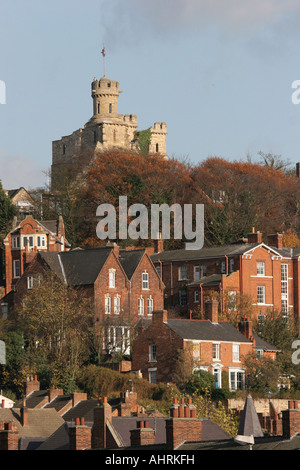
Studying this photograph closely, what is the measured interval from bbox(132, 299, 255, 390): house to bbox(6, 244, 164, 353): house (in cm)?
403

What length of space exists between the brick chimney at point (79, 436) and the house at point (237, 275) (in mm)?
40249

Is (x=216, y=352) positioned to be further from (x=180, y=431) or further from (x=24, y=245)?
→ (x=180, y=431)

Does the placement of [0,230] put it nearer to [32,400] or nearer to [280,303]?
[280,303]

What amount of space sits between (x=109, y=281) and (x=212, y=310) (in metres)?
8.19

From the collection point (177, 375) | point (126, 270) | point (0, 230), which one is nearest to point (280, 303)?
point (126, 270)

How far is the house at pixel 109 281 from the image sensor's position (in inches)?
3201

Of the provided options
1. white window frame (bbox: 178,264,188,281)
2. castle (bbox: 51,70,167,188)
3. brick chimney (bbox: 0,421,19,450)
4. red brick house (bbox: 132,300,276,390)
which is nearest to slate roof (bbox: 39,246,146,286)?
white window frame (bbox: 178,264,188,281)

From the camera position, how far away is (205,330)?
7594 cm

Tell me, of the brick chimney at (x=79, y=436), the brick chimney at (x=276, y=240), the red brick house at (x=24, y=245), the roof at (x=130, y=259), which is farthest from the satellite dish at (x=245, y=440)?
the brick chimney at (x=276, y=240)

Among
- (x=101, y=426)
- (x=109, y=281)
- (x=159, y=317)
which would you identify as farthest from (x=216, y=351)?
(x=101, y=426)

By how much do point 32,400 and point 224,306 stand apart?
21736mm

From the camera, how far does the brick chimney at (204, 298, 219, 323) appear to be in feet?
255

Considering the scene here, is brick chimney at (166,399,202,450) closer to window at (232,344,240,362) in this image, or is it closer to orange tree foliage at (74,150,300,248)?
window at (232,344,240,362)

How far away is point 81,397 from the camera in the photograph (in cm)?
6081
